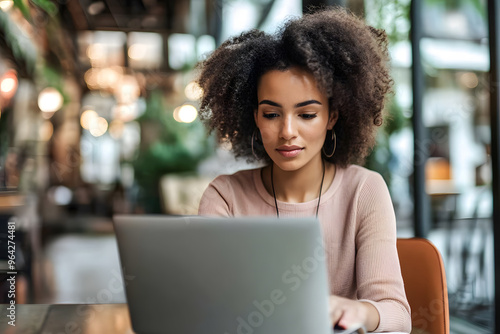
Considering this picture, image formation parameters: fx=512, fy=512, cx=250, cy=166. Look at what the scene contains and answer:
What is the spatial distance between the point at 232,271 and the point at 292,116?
0.56 metres

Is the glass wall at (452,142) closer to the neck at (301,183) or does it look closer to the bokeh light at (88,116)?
the neck at (301,183)

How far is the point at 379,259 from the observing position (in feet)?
4.00

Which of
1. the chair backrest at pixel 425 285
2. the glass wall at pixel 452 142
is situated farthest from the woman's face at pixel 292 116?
the glass wall at pixel 452 142

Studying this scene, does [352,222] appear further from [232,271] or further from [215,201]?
[232,271]

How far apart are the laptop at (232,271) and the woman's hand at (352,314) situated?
0.60 ft

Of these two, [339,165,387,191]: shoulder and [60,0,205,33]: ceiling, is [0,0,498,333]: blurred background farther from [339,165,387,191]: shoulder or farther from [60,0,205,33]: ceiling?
[339,165,387,191]: shoulder

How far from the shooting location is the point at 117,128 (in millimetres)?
10102

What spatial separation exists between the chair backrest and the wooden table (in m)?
0.75

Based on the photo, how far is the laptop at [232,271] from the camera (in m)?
0.77

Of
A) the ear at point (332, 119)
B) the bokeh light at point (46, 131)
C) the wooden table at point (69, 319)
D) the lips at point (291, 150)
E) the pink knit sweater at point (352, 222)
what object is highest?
the bokeh light at point (46, 131)

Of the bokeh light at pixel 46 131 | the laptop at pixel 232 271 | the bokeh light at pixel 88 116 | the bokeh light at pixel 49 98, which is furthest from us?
the bokeh light at pixel 88 116

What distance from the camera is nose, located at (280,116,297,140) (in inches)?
49.1

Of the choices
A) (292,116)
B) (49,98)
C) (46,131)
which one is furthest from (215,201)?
(46,131)

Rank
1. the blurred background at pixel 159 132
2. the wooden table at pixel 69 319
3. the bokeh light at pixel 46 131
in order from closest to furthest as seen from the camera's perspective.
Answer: the wooden table at pixel 69 319
the blurred background at pixel 159 132
the bokeh light at pixel 46 131
